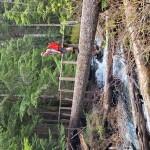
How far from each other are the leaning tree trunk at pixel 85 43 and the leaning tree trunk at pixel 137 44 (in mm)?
354

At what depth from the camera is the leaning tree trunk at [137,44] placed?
2.80 meters

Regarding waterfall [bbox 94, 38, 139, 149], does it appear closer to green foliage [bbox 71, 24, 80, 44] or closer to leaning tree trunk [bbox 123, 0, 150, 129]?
green foliage [bbox 71, 24, 80, 44]

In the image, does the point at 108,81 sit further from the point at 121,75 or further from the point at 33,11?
the point at 33,11

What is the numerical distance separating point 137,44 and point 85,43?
2.29ft

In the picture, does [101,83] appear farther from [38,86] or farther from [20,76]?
[20,76]

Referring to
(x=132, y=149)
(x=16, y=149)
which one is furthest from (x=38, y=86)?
(x=132, y=149)

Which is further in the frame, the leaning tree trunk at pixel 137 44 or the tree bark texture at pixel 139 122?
the tree bark texture at pixel 139 122

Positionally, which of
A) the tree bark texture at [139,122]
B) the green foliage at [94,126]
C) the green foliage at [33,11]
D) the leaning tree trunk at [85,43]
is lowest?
the green foliage at [94,126]

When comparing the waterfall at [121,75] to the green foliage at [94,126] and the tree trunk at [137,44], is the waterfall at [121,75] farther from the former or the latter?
the tree trunk at [137,44]

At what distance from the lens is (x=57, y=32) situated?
638 cm

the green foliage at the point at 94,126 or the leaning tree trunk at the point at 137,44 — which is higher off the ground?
the leaning tree trunk at the point at 137,44

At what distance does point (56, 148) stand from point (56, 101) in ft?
3.75

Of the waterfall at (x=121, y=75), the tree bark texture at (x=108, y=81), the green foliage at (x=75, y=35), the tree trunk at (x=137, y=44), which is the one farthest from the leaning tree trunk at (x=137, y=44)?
the green foliage at (x=75, y=35)

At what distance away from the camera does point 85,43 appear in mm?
3338
